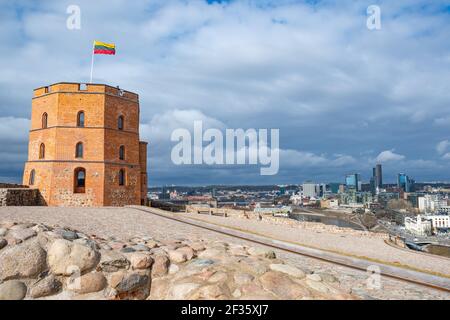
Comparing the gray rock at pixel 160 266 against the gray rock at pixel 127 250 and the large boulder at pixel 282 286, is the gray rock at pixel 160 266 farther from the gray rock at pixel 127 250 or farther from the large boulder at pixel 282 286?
the large boulder at pixel 282 286

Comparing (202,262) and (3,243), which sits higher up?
(3,243)

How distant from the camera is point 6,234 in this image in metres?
5.68

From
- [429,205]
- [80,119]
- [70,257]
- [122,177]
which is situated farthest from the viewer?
[429,205]

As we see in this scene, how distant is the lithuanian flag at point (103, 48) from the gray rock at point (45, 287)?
21948mm

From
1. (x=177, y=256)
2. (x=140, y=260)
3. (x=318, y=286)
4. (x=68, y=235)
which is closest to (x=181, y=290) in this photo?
(x=140, y=260)

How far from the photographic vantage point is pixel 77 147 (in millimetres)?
24453

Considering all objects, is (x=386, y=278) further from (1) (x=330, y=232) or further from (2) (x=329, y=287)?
(1) (x=330, y=232)

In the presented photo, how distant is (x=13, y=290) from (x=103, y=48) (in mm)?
22376

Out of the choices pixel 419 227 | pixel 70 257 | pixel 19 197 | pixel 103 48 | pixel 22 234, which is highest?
pixel 103 48

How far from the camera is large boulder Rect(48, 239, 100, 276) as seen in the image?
16.8ft

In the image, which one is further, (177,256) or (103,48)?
(103,48)

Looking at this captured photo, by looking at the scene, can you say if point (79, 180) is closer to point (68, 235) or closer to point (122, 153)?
→ point (122, 153)

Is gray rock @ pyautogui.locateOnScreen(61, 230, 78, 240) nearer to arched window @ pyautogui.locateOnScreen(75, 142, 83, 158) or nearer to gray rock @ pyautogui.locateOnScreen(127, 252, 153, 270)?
gray rock @ pyautogui.locateOnScreen(127, 252, 153, 270)

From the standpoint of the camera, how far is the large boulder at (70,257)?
512cm
